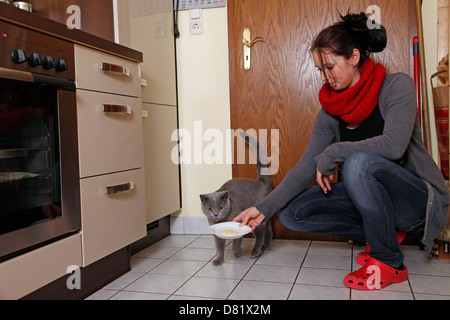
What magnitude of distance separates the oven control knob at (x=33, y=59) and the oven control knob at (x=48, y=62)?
1.1 inches

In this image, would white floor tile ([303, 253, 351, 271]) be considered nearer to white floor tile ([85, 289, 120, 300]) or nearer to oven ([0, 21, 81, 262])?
white floor tile ([85, 289, 120, 300])

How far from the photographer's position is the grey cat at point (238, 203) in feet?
6.42

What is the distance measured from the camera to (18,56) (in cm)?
121

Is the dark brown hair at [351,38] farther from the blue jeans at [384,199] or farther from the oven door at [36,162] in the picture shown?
the oven door at [36,162]

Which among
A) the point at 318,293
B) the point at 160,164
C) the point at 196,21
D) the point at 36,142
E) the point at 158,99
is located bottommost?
the point at 318,293

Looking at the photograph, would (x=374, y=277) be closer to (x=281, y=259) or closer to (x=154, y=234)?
(x=281, y=259)

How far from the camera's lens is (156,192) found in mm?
2289

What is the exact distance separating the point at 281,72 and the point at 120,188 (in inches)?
46.1

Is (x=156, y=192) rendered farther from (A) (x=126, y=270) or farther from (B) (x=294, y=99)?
(B) (x=294, y=99)

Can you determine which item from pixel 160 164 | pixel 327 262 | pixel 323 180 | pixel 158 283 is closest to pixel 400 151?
pixel 323 180

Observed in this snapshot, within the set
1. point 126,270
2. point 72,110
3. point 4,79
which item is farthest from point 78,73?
point 126,270

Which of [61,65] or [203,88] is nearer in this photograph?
[61,65]

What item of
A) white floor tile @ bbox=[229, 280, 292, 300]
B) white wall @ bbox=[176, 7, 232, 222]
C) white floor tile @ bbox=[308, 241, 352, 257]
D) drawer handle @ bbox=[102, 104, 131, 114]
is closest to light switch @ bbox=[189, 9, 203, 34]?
white wall @ bbox=[176, 7, 232, 222]

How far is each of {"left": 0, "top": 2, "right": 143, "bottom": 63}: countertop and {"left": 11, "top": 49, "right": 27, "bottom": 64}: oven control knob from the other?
8cm
